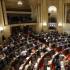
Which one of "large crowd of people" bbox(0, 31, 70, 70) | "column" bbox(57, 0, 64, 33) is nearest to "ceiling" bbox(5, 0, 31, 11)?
"column" bbox(57, 0, 64, 33)

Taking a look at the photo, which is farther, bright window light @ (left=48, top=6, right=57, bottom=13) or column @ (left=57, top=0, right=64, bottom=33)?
bright window light @ (left=48, top=6, right=57, bottom=13)

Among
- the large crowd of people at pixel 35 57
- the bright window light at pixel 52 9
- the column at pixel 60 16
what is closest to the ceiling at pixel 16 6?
the bright window light at pixel 52 9

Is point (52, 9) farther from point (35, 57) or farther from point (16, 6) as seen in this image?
point (35, 57)

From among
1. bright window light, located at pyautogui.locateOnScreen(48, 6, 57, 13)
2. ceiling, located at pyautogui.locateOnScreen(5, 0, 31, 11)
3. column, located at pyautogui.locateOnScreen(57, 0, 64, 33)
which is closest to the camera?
column, located at pyautogui.locateOnScreen(57, 0, 64, 33)

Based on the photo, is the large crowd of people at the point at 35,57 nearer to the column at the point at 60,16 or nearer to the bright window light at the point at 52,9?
the column at the point at 60,16

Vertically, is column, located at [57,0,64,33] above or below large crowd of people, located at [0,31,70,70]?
above

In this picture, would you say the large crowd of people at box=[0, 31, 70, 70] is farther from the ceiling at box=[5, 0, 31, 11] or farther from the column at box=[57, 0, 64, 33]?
the ceiling at box=[5, 0, 31, 11]

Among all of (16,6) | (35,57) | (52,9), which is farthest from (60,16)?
(35,57)

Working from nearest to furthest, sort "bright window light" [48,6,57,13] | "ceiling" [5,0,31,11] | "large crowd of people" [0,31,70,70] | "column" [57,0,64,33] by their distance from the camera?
"large crowd of people" [0,31,70,70], "column" [57,0,64,33], "ceiling" [5,0,31,11], "bright window light" [48,6,57,13]

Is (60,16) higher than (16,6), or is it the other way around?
(16,6)

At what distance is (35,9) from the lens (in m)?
29.4

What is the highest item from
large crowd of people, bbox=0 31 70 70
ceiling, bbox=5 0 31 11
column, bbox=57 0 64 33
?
ceiling, bbox=5 0 31 11

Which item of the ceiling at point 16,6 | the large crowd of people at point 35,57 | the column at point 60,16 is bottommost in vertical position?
the large crowd of people at point 35,57

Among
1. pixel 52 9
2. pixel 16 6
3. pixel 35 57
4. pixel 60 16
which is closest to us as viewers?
pixel 35 57
